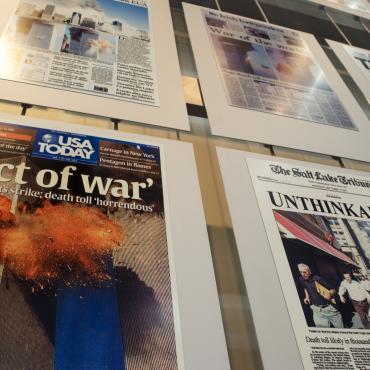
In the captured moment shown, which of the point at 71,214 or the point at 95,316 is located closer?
the point at 95,316

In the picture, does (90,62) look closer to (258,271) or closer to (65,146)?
(65,146)

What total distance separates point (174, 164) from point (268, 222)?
0.25 m

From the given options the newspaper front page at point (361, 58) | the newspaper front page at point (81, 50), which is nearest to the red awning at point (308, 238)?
the newspaper front page at point (81, 50)

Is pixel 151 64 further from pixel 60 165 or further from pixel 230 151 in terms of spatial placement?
pixel 60 165

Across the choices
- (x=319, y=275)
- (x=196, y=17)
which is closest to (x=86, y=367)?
(x=319, y=275)

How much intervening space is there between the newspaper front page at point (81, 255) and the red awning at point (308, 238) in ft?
0.92

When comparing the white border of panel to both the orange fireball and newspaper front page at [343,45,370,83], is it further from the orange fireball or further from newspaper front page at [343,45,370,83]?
newspaper front page at [343,45,370,83]

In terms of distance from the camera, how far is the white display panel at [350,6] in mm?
1864

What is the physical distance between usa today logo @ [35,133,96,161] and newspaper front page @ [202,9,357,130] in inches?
19.1

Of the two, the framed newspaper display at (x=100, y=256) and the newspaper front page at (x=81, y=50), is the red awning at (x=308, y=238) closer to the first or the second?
the framed newspaper display at (x=100, y=256)

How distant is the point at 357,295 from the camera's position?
2.37 feet

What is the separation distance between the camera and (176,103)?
39.8 inches

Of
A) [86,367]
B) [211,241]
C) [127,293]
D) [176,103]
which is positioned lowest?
[86,367]

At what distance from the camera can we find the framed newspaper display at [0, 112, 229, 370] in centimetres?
53
